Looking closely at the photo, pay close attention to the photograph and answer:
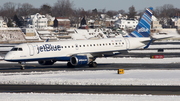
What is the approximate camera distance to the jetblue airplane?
36.8m

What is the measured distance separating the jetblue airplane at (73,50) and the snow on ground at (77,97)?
15.5 metres

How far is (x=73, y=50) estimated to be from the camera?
40.6m

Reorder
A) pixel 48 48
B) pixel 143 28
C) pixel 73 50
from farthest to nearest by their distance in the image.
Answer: pixel 143 28
pixel 73 50
pixel 48 48

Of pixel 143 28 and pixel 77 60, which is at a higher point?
pixel 143 28

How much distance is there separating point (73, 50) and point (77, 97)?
810 inches

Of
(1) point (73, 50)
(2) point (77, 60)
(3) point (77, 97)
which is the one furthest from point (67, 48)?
(3) point (77, 97)

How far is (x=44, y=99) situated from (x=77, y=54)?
70.1 feet

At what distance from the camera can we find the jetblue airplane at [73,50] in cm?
3681

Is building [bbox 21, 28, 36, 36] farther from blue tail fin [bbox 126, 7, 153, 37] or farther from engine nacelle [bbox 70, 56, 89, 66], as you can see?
engine nacelle [bbox 70, 56, 89, 66]

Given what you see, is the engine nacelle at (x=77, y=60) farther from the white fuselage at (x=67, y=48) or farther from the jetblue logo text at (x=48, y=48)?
the jetblue logo text at (x=48, y=48)

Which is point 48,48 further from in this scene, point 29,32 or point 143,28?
point 29,32

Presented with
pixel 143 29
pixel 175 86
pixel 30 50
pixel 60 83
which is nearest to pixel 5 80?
pixel 60 83

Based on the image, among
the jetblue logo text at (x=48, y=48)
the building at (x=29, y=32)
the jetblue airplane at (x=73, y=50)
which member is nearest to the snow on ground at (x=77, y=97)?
the jetblue airplane at (x=73, y=50)

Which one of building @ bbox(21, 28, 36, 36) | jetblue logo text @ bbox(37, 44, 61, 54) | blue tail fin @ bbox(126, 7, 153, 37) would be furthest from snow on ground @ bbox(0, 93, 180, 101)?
building @ bbox(21, 28, 36, 36)
